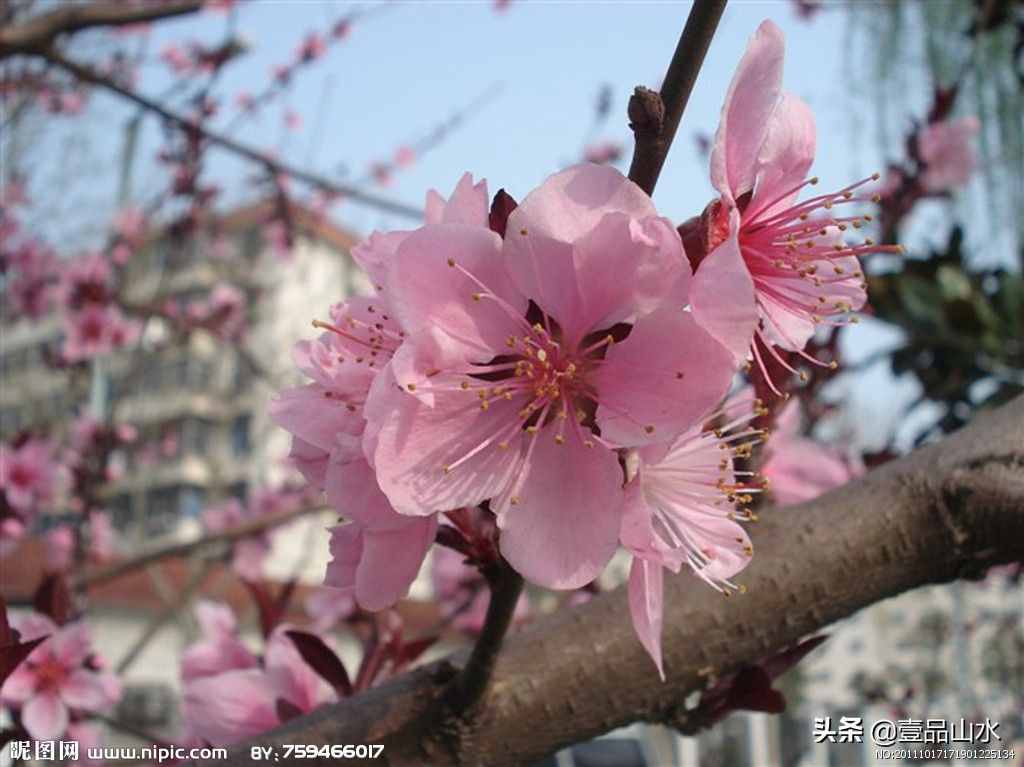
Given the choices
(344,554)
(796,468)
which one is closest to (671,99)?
(344,554)

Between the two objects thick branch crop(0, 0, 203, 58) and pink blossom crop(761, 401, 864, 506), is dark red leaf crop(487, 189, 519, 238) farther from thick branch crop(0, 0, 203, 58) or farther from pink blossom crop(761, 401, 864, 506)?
thick branch crop(0, 0, 203, 58)

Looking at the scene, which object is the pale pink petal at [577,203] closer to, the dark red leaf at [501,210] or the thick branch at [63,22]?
the dark red leaf at [501,210]

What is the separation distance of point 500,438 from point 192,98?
12.5ft

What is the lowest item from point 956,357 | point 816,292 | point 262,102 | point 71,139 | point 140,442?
point 816,292

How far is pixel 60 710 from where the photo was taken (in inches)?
58.6

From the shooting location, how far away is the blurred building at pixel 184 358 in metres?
4.58

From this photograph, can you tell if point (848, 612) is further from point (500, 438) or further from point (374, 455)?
point (374, 455)

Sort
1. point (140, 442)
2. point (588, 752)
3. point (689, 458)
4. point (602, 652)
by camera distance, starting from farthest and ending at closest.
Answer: point (140, 442)
point (588, 752)
point (602, 652)
point (689, 458)

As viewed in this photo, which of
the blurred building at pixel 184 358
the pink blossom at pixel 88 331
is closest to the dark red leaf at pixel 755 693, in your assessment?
the blurred building at pixel 184 358

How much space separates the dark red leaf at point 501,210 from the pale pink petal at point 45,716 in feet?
3.63

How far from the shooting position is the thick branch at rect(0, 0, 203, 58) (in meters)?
2.27

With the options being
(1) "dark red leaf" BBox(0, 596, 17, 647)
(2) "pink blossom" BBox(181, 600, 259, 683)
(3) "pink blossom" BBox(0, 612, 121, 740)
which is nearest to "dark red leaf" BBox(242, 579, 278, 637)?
(2) "pink blossom" BBox(181, 600, 259, 683)

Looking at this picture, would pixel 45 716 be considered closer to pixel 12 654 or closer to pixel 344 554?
pixel 12 654

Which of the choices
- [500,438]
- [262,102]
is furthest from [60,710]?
[262,102]
